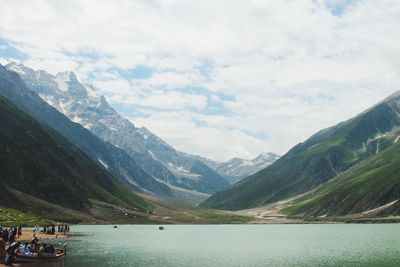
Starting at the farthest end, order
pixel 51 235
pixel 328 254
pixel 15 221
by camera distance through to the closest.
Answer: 1. pixel 15 221
2. pixel 51 235
3. pixel 328 254

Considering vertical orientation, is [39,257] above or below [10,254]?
below

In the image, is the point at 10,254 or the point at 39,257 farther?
the point at 39,257

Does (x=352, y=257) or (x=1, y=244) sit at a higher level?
(x=1, y=244)

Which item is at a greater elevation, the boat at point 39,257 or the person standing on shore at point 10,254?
the person standing on shore at point 10,254

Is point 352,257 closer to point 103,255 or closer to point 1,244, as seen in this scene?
point 103,255

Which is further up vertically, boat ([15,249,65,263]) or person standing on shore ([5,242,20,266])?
person standing on shore ([5,242,20,266])

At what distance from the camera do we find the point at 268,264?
9288 cm

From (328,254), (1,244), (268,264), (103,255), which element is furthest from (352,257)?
(1,244)

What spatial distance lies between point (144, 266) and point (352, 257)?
1674 inches

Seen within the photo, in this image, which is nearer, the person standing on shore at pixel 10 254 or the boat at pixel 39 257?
the person standing on shore at pixel 10 254

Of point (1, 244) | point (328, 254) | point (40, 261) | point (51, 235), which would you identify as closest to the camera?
point (1, 244)

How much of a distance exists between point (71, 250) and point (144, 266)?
99.5ft

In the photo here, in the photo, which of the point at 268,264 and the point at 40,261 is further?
the point at 268,264

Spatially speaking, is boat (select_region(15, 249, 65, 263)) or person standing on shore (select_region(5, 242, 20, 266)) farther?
boat (select_region(15, 249, 65, 263))
